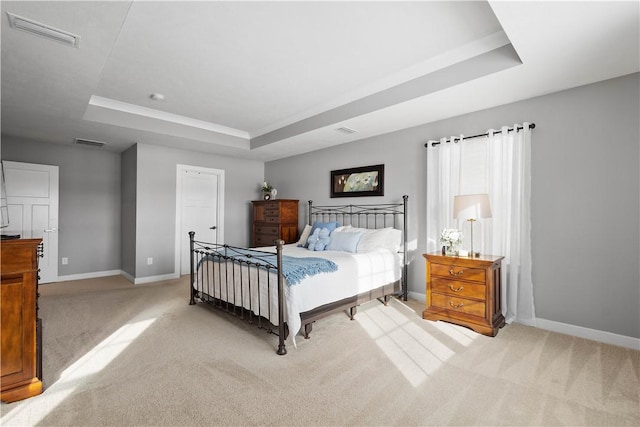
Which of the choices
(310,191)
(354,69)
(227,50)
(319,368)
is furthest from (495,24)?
(310,191)

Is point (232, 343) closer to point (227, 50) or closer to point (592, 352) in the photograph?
point (227, 50)

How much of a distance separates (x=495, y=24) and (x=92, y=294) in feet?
18.6

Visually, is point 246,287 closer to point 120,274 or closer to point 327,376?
point 327,376

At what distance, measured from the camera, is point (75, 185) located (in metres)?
5.52

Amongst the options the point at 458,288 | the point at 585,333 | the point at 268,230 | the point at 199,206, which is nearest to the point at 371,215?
the point at 458,288

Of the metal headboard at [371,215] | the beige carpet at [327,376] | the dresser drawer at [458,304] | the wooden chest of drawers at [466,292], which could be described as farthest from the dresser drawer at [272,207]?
the dresser drawer at [458,304]

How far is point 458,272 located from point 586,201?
51.5 inches

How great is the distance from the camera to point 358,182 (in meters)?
5.03

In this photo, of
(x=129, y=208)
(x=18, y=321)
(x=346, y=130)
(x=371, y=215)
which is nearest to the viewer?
(x=18, y=321)

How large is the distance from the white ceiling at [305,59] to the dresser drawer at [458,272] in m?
1.75

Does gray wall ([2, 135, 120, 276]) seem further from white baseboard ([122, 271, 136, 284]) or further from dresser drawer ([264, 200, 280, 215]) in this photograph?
dresser drawer ([264, 200, 280, 215])

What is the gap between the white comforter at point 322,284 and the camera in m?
2.77

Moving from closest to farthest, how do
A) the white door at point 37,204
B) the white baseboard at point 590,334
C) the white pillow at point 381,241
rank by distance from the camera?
the white baseboard at point 590,334 → the white pillow at point 381,241 → the white door at point 37,204

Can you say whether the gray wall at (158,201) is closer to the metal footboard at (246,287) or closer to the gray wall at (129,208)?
the gray wall at (129,208)
